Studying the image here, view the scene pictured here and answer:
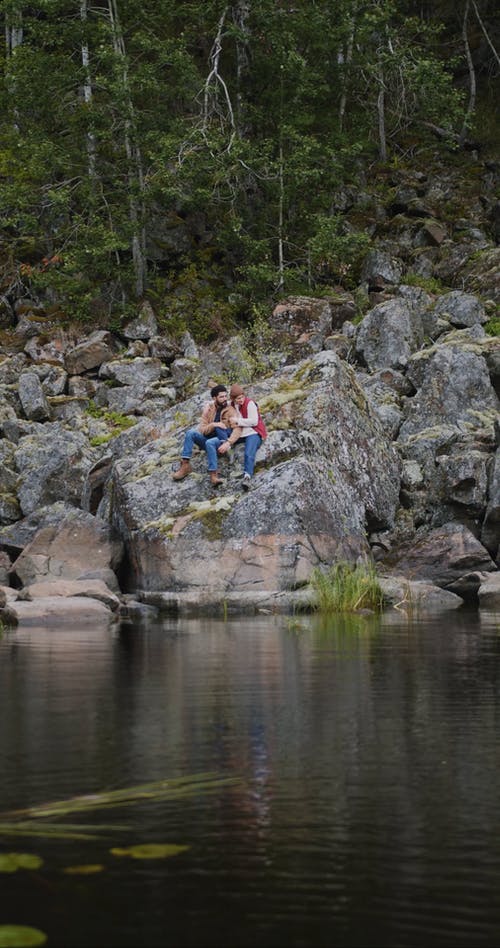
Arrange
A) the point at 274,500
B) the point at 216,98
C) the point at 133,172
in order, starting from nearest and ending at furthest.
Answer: the point at 274,500 < the point at 133,172 < the point at 216,98

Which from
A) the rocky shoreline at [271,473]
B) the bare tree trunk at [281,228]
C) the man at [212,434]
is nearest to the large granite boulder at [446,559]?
the rocky shoreline at [271,473]

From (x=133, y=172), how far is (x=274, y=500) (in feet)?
64.7

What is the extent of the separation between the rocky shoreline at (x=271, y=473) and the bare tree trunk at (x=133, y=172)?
4121mm

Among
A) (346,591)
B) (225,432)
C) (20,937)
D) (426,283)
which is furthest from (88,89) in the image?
(20,937)

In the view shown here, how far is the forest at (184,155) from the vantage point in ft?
109

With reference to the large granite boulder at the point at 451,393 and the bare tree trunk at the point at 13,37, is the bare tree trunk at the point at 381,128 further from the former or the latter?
the large granite boulder at the point at 451,393

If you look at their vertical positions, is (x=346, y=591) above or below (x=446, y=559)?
below

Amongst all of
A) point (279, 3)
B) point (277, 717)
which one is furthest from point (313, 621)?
point (279, 3)

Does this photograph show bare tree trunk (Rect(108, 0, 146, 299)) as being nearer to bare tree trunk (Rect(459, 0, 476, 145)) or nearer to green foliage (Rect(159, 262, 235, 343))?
green foliage (Rect(159, 262, 235, 343))

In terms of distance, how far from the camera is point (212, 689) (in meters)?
7.72

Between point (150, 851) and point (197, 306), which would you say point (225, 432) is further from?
point (150, 851)

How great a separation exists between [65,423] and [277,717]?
75.2ft

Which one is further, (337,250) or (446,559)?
(337,250)

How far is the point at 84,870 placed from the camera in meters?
3.28
